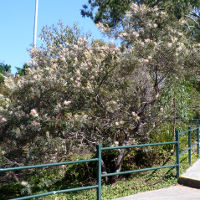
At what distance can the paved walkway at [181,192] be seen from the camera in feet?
21.6

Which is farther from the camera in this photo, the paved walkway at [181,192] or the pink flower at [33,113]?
the pink flower at [33,113]

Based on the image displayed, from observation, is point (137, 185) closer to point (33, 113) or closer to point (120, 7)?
point (33, 113)

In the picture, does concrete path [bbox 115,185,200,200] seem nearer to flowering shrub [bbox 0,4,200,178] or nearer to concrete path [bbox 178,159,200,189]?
concrete path [bbox 178,159,200,189]

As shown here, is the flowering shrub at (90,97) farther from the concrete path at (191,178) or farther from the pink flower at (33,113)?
the concrete path at (191,178)

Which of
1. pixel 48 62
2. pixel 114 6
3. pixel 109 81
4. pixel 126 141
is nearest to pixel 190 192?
pixel 126 141

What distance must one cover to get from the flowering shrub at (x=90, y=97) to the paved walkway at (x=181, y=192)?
6.89 ft

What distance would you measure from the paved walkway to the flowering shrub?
210 centimetres

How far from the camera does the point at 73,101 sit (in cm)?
902

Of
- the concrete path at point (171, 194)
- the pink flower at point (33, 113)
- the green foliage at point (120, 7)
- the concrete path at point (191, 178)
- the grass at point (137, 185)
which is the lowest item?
the grass at point (137, 185)

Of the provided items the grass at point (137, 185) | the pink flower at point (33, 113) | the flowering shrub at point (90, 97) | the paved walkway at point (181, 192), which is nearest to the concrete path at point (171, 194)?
the paved walkway at point (181, 192)

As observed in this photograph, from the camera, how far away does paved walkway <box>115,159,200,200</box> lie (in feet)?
21.6

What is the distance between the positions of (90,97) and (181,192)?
346cm

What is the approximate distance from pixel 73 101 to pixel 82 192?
7.91ft

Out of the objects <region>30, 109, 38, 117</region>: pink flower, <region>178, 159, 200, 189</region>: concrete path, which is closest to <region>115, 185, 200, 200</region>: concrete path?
<region>178, 159, 200, 189</region>: concrete path
